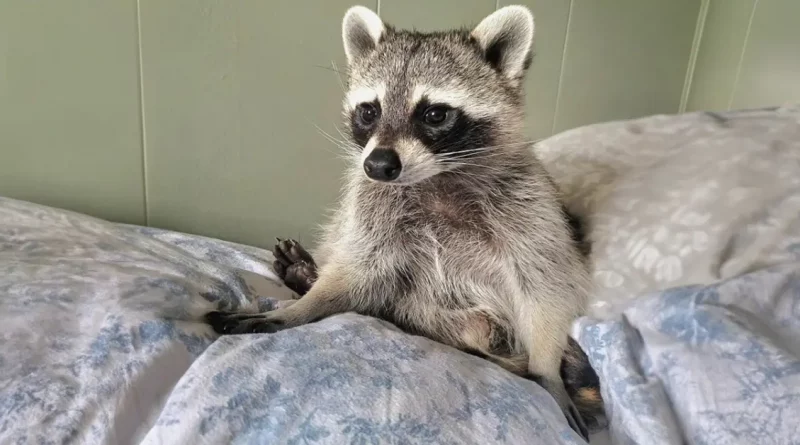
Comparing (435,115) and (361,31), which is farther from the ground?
(361,31)

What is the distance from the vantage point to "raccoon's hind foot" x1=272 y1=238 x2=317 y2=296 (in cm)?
134

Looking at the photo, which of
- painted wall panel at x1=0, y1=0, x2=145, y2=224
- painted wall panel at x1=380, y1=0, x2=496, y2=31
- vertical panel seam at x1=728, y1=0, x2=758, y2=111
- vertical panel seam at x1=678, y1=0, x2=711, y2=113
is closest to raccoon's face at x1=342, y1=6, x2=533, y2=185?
painted wall panel at x1=380, y1=0, x2=496, y2=31

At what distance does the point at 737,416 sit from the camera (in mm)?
667

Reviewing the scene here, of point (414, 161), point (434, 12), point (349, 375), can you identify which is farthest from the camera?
point (434, 12)

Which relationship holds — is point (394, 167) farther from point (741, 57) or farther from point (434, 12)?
point (741, 57)

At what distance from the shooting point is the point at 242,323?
98 cm

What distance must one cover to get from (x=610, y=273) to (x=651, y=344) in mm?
310

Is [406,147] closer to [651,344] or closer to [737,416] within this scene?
[651,344]

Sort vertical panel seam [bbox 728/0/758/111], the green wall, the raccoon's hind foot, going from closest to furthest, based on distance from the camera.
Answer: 1. the raccoon's hind foot
2. the green wall
3. vertical panel seam [bbox 728/0/758/111]

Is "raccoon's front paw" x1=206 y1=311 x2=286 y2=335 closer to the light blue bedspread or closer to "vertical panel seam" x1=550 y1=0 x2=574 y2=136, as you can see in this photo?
the light blue bedspread

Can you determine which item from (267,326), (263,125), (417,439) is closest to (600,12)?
(263,125)

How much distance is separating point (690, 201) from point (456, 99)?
45 centimetres

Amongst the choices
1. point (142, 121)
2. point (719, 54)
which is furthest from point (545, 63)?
point (142, 121)

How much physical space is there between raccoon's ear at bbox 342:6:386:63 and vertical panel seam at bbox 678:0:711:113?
1.30 metres
